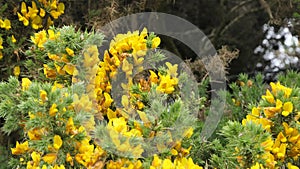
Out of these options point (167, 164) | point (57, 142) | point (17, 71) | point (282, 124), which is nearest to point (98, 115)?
point (57, 142)

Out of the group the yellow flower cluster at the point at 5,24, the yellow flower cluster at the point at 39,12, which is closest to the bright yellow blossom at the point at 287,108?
the yellow flower cluster at the point at 39,12

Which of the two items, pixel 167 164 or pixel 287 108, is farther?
pixel 287 108

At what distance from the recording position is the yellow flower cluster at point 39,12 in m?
3.25

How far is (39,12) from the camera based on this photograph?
3340 millimetres

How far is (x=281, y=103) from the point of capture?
6.85 feet

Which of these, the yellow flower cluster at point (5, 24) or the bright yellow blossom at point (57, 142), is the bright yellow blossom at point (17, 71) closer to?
the yellow flower cluster at point (5, 24)

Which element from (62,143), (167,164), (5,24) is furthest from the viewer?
(5,24)

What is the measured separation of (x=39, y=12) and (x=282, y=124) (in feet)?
5.97

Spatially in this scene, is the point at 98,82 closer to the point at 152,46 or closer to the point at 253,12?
the point at 152,46

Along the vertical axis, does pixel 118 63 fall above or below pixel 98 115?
above

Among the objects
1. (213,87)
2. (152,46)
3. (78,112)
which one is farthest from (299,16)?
(78,112)

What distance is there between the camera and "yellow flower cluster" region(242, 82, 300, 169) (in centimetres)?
207

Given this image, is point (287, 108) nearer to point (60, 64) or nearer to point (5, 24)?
point (60, 64)

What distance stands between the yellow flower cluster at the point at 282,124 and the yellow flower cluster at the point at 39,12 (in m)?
1.63
